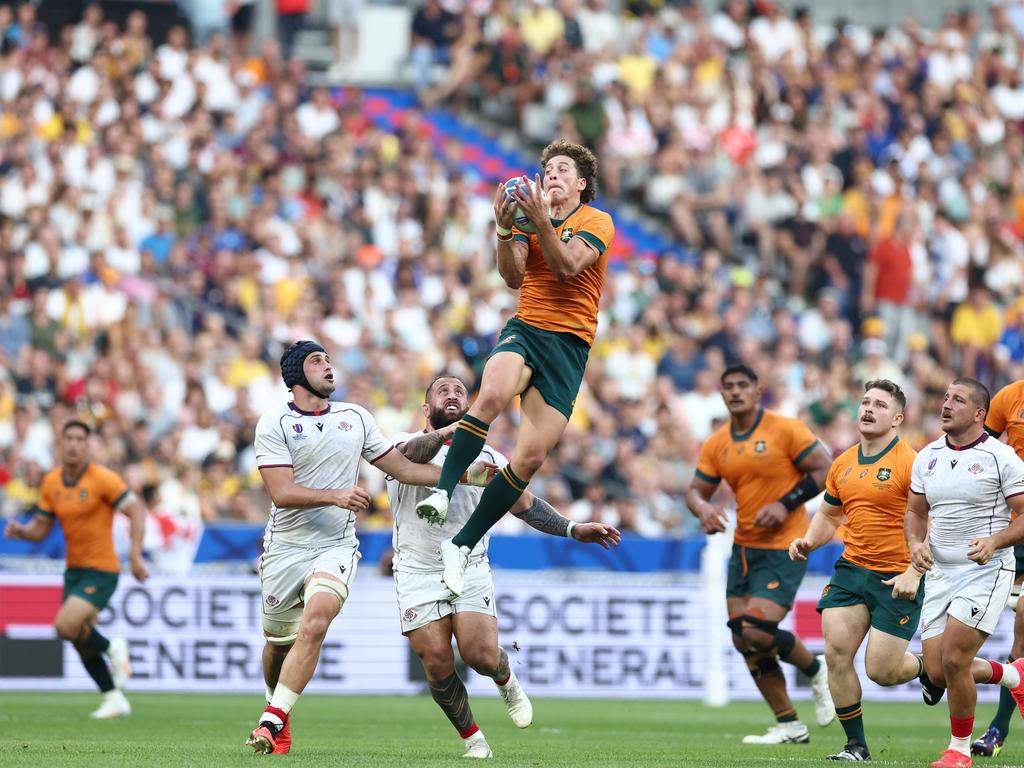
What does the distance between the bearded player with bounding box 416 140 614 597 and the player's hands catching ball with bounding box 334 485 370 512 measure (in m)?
0.41

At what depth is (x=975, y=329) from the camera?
25.1m

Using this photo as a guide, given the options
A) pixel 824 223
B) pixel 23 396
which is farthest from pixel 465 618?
pixel 824 223

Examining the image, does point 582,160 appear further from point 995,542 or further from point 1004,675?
point 1004,675

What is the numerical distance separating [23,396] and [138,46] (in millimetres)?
6245

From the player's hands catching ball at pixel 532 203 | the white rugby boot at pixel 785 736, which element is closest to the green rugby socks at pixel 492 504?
the player's hands catching ball at pixel 532 203

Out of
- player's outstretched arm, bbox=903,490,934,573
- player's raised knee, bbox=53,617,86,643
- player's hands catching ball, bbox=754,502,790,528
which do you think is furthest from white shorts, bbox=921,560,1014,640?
player's raised knee, bbox=53,617,86,643

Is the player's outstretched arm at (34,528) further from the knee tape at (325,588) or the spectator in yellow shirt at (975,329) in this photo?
the spectator in yellow shirt at (975,329)

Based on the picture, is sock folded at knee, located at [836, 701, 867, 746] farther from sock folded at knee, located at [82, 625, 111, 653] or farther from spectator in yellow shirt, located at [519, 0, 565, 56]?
spectator in yellow shirt, located at [519, 0, 565, 56]

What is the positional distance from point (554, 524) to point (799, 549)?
63.1 inches

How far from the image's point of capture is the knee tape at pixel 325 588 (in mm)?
10820

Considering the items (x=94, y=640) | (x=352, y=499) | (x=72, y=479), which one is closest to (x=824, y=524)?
(x=352, y=499)

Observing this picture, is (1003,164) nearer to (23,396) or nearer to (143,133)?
(143,133)

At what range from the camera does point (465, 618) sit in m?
11.3

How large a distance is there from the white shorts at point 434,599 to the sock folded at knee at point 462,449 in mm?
1286
